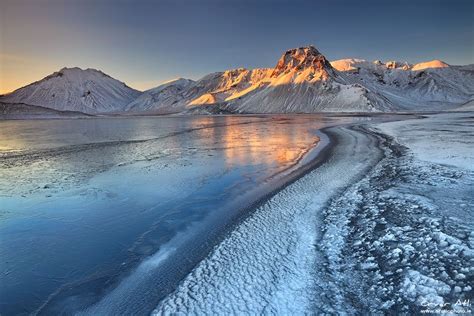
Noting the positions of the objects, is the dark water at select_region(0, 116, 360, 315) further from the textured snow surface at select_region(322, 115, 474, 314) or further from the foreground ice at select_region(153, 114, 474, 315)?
the textured snow surface at select_region(322, 115, 474, 314)

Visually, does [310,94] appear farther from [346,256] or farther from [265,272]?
[265,272]

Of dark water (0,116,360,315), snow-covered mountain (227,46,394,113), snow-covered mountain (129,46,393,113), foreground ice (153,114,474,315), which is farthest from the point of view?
snow-covered mountain (129,46,393,113)

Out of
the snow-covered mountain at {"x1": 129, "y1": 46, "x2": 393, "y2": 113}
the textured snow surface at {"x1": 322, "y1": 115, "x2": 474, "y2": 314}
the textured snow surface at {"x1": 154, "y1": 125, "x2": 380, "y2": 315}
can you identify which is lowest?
the textured snow surface at {"x1": 154, "y1": 125, "x2": 380, "y2": 315}

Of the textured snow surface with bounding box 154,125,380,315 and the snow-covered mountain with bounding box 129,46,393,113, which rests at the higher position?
the snow-covered mountain with bounding box 129,46,393,113

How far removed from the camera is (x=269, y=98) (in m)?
169

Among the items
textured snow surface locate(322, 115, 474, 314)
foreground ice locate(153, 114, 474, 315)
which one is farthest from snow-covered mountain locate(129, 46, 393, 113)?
foreground ice locate(153, 114, 474, 315)

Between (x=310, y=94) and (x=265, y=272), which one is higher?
(x=310, y=94)

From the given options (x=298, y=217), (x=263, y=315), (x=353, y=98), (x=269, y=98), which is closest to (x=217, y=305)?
(x=263, y=315)

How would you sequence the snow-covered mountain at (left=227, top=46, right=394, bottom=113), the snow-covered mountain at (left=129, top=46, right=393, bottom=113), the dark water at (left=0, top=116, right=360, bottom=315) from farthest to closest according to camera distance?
the snow-covered mountain at (left=129, top=46, right=393, bottom=113) → the snow-covered mountain at (left=227, top=46, right=394, bottom=113) → the dark water at (left=0, top=116, right=360, bottom=315)

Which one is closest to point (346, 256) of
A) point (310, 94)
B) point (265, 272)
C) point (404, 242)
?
point (404, 242)

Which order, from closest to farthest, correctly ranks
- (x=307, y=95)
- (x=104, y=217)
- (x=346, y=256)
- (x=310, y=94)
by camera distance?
(x=346, y=256) → (x=104, y=217) → (x=307, y=95) → (x=310, y=94)

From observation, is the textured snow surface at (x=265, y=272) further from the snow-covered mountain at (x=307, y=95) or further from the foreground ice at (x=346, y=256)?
the snow-covered mountain at (x=307, y=95)

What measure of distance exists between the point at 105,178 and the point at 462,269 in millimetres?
12127

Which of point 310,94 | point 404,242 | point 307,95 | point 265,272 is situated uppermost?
point 310,94
